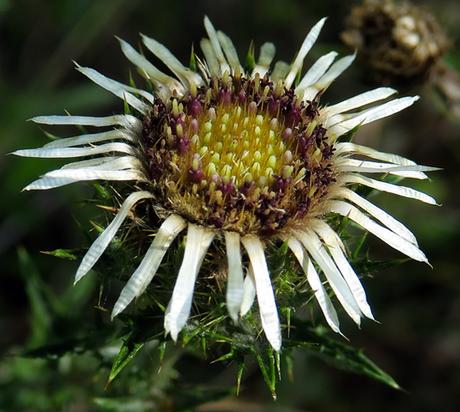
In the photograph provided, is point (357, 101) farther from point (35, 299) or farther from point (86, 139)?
point (35, 299)

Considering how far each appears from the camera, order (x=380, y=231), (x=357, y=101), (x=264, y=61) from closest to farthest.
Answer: (x=380, y=231) → (x=357, y=101) → (x=264, y=61)

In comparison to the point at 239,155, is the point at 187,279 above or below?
below

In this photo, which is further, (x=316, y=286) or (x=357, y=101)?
(x=357, y=101)

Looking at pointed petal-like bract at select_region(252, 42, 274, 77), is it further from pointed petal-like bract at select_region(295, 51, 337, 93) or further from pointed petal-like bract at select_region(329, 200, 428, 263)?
pointed petal-like bract at select_region(329, 200, 428, 263)

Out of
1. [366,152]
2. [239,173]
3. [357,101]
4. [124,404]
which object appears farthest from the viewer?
[124,404]

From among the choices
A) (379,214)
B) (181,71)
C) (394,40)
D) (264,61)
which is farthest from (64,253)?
(394,40)

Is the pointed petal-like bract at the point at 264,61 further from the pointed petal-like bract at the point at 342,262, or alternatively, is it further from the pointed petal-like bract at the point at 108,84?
the pointed petal-like bract at the point at 342,262

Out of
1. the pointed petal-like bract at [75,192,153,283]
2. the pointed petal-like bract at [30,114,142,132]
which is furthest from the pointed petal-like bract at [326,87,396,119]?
the pointed petal-like bract at [75,192,153,283]
